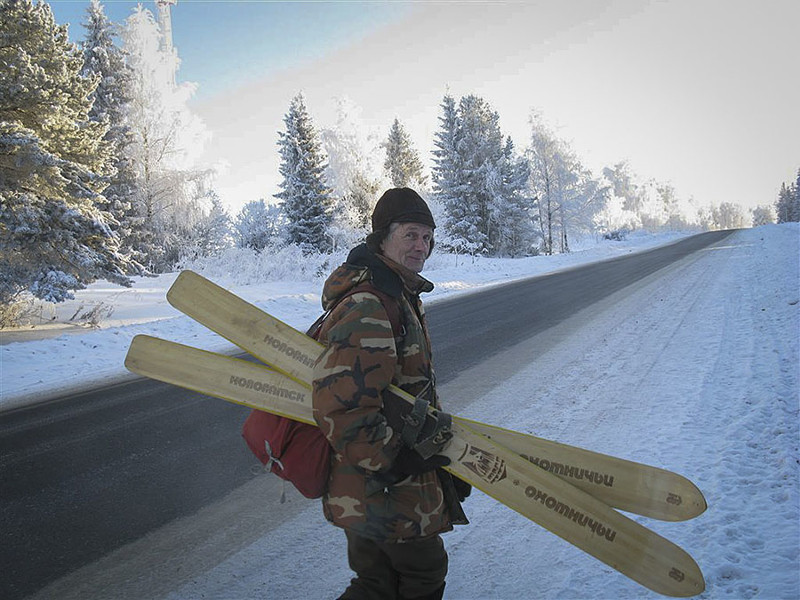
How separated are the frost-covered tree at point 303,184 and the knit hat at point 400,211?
24.0 m

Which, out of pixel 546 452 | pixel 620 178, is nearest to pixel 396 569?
pixel 546 452

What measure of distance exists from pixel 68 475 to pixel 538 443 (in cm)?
381

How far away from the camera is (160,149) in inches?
950

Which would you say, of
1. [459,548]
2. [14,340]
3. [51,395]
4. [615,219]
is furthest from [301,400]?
[615,219]

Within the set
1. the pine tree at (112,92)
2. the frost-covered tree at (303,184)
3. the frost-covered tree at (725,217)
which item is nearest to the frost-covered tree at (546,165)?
the frost-covered tree at (303,184)

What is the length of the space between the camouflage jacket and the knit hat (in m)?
0.15

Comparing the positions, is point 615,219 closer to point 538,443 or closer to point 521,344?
point 521,344

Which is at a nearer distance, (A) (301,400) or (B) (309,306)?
(A) (301,400)

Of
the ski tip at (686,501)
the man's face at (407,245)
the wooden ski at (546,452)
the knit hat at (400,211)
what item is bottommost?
the ski tip at (686,501)

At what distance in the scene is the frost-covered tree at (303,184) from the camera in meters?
25.9

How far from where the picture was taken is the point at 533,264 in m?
26.4

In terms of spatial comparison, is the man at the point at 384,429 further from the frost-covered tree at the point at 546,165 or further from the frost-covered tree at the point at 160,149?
the frost-covered tree at the point at 546,165

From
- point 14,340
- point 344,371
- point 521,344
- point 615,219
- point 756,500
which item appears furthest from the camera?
point 615,219

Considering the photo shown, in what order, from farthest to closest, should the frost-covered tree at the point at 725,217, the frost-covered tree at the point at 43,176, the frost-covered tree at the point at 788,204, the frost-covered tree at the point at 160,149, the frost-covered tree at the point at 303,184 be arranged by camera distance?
the frost-covered tree at the point at 725,217 < the frost-covered tree at the point at 788,204 < the frost-covered tree at the point at 303,184 < the frost-covered tree at the point at 160,149 < the frost-covered tree at the point at 43,176
